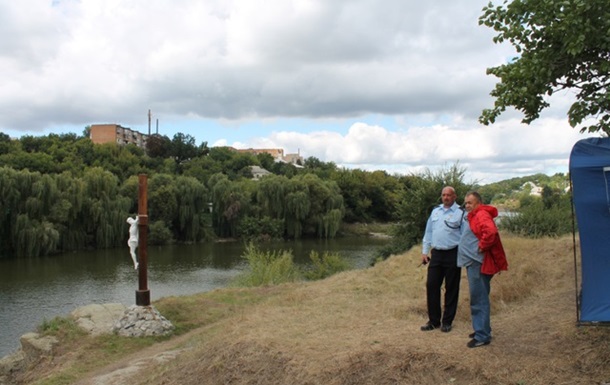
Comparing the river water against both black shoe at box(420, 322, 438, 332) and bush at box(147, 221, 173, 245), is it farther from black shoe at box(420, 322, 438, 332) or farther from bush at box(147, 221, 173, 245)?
black shoe at box(420, 322, 438, 332)

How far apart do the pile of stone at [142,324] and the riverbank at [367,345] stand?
7.4 inches

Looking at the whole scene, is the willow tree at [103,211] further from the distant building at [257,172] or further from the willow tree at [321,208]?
the distant building at [257,172]

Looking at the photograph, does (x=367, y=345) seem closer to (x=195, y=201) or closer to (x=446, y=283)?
(x=446, y=283)

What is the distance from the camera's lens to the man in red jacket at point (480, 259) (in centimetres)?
488

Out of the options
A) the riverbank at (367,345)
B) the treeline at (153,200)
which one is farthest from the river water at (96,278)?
the riverbank at (367,345)

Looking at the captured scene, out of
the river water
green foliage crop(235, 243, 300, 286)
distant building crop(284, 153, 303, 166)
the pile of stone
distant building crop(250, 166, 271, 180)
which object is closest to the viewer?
the pile of stone

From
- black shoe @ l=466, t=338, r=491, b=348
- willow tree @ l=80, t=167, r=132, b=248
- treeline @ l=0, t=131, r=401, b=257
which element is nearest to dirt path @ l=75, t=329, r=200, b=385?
black shoe @ l=466, t=338, r=491, b=348

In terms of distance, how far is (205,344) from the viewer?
6.50 m

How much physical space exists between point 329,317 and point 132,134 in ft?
326

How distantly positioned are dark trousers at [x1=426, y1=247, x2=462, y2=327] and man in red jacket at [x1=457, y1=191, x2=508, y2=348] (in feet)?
1.17

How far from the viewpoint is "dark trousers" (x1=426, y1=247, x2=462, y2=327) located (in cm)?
554

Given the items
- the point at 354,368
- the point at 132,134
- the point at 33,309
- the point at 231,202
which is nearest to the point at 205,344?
the point at 354,368

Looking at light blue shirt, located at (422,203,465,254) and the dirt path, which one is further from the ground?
light blue shirt, located at (422,203,465,254)

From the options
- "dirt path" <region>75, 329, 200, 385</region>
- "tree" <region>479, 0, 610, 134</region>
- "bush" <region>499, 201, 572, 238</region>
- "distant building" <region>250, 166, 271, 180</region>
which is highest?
"distant building" <region>250, 166, 271, 180</region>
